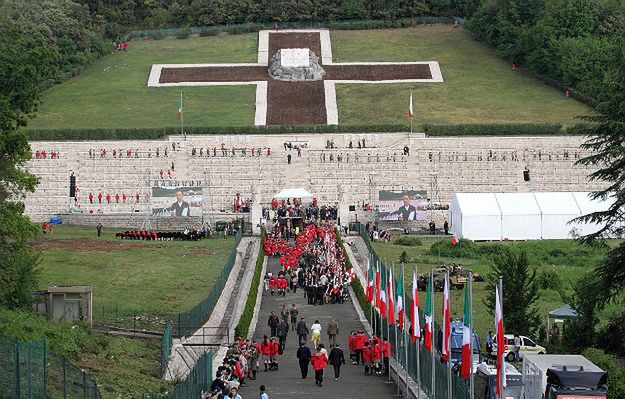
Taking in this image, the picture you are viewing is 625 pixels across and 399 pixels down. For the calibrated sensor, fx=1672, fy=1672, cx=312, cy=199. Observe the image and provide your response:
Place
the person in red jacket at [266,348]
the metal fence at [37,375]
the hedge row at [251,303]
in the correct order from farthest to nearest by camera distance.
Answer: the hedge row at [251,303]
the person in red jacket at [266,348]
the metal fence at [37,375]

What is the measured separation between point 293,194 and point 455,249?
1366 cm

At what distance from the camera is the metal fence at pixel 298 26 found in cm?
12100

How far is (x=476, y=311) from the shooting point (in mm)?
52094

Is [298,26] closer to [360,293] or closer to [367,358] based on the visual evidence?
[360,293]

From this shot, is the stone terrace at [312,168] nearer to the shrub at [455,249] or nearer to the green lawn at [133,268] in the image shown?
the green lawn at [133,268]

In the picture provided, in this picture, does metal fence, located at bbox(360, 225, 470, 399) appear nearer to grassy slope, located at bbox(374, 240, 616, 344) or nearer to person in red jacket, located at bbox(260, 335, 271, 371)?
person in red jacket, located at bbox(260, 335, 271, 371)

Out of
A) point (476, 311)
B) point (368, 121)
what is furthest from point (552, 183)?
point (476, 311)

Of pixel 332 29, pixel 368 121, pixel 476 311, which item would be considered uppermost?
pixel 332 29

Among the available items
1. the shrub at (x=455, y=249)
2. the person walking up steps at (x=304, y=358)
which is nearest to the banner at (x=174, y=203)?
the shrub at (x=455, y=249)

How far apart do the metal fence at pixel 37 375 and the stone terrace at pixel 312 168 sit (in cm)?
5473

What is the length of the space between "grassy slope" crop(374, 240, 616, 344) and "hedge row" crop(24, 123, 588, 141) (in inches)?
696

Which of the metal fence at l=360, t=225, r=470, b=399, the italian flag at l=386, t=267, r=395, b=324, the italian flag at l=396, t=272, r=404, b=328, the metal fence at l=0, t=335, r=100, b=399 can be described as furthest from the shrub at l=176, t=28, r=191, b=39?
the metal fence at l=0, t=335, r=100, b=399

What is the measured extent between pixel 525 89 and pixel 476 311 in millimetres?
52859

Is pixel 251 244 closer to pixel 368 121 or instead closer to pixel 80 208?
pixel 80 208
